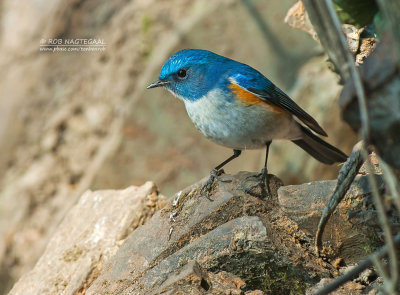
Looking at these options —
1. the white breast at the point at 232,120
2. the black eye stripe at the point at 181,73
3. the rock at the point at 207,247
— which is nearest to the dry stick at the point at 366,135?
the rock at the point at 207,247

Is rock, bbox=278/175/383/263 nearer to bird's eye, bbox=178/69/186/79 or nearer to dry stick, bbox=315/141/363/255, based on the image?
dry stick, bbox=315/141/363/255

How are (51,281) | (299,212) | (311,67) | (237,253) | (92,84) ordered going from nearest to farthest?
(237,253), (299,212), (51,281), (311,67), (92,84)

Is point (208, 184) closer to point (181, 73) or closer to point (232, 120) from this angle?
point (232, 120)

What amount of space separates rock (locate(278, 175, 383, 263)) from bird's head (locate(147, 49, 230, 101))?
1397 mm

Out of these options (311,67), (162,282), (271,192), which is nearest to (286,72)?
(311,67)

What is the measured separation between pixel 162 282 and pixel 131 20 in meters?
5.18

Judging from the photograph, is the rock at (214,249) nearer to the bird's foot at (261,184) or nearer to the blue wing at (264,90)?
the bird's foot at (261,184)

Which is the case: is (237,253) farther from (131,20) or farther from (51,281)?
(131,20)

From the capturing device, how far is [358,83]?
223 centimetres

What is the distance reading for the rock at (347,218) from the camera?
357cm

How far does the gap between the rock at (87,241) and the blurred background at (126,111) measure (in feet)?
8.17

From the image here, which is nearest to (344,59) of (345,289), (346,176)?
(346,176)

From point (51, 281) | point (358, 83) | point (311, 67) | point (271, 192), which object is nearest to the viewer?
point (358, 83)

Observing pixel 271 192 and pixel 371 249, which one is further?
pixel 271 192
